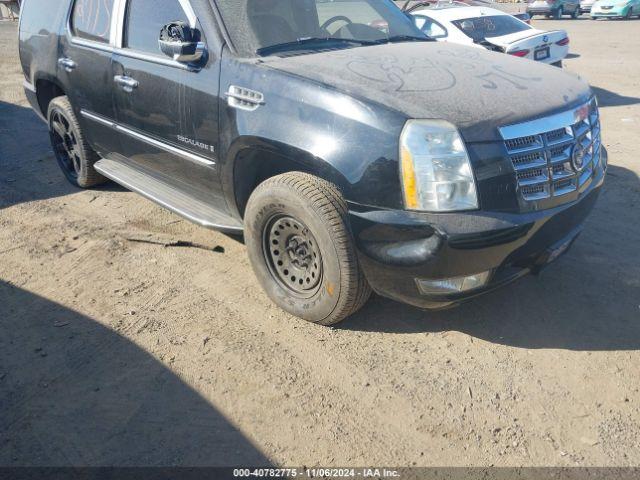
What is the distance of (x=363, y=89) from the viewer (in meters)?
3.01

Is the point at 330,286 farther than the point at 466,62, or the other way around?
the point at 466,62

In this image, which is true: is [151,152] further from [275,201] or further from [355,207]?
[355,207]

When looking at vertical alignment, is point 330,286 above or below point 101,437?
above

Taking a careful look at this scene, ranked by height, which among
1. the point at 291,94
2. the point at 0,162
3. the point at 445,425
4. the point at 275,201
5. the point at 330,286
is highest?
the point at 291,94

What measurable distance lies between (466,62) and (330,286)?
1.65 metres

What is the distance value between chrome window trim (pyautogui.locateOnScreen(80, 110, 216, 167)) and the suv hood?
31.4 inches

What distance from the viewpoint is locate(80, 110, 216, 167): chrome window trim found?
380cm

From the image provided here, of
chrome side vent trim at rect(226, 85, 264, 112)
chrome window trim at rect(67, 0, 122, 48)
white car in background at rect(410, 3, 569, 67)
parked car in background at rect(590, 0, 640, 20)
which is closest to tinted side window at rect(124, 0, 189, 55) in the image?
chrome window trim at rect(67, 0, 122, 48)

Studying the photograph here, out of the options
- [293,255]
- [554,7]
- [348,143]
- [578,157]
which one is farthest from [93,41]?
[554,7]

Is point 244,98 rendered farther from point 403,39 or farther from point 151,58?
point 403,39

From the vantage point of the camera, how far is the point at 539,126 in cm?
297

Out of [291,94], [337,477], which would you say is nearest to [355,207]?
[291,94]

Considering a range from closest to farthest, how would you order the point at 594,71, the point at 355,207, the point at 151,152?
the point at 355,207 → the point at 151,152 → the point at 594,71

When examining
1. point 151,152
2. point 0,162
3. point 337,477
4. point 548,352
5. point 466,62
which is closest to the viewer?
point 337,477
